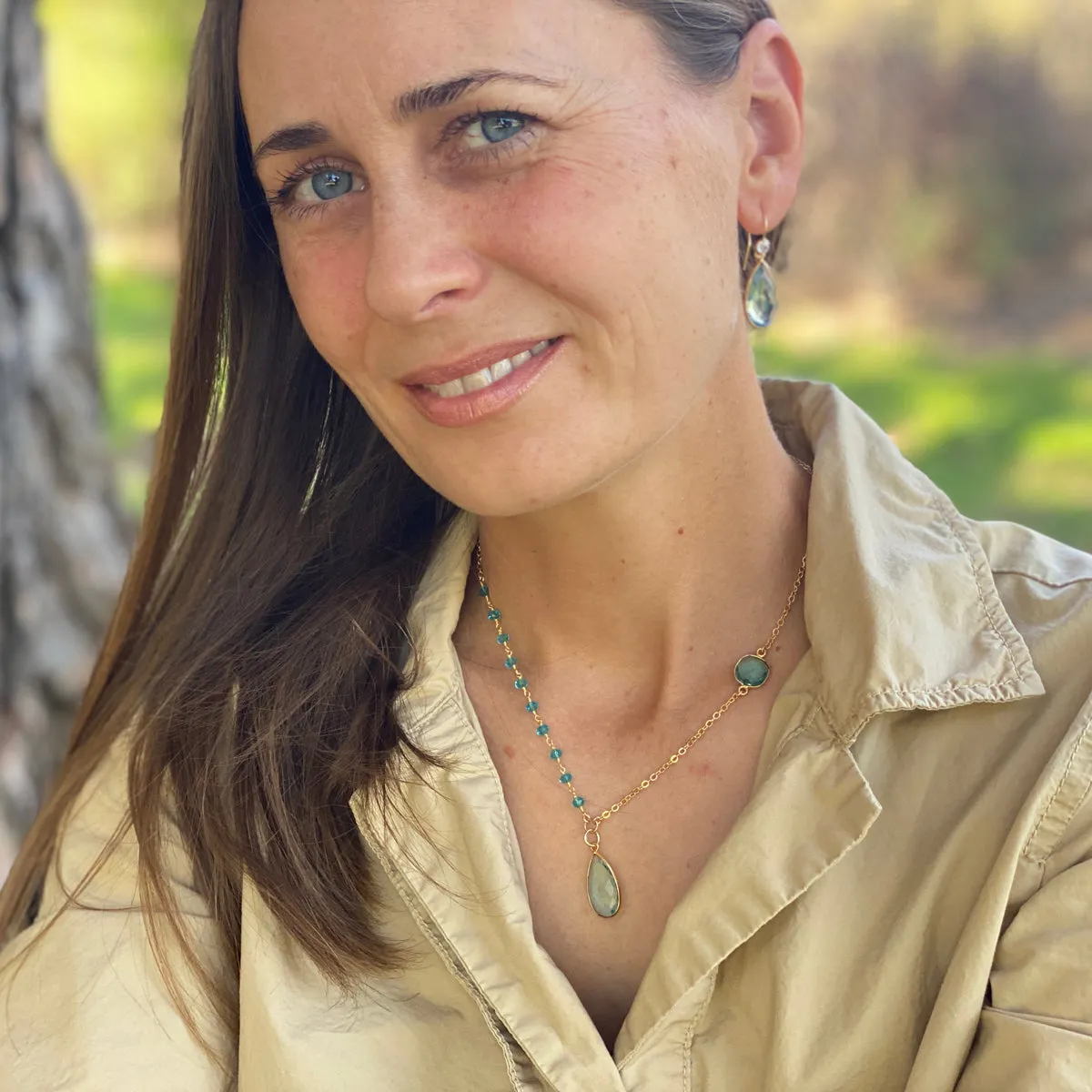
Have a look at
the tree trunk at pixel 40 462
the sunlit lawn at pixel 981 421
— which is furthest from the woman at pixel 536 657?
the sunlit lawn at pixel 981 421

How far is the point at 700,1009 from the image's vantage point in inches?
56.1

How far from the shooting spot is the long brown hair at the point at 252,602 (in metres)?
1.58

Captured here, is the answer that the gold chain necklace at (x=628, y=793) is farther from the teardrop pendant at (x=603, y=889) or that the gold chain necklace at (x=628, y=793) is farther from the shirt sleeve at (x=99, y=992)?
the shirt sleeve at (x=99, y=992)

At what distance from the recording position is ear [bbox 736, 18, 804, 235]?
1572 millimetres

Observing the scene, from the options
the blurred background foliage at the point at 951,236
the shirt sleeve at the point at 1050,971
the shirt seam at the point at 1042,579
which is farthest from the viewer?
the blurred background foliage at the point at 951,236

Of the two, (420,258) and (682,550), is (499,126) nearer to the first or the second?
(420,258)

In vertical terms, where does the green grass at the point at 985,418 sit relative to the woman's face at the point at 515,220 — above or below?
below

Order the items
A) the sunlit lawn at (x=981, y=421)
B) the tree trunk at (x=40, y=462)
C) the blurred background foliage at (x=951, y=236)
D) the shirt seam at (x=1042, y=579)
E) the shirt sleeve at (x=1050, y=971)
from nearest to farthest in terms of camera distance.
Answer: the shirt sleeve at (x=1050, y=971)
the shirt seam at (x=1042, y=579)
the tree trunk at (x=40, y=462)
the sunlit lawn at (x=981, y=421)
the blurred background foliage at (x=951, y=236)

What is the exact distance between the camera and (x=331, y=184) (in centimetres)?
151

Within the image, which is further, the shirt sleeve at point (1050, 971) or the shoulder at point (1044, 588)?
the shoulder at point (1044, 588)

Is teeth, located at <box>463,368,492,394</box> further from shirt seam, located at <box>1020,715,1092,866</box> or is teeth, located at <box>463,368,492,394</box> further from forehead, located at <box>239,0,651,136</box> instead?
shirt seam, located at <box>1020,715,1092,866</box>

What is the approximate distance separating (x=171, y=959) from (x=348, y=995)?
0.21 metres

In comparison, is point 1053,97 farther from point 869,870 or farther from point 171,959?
point 171,959

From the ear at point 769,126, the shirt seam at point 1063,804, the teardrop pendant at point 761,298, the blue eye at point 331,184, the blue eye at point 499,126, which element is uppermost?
the blue eye at point 499,126
